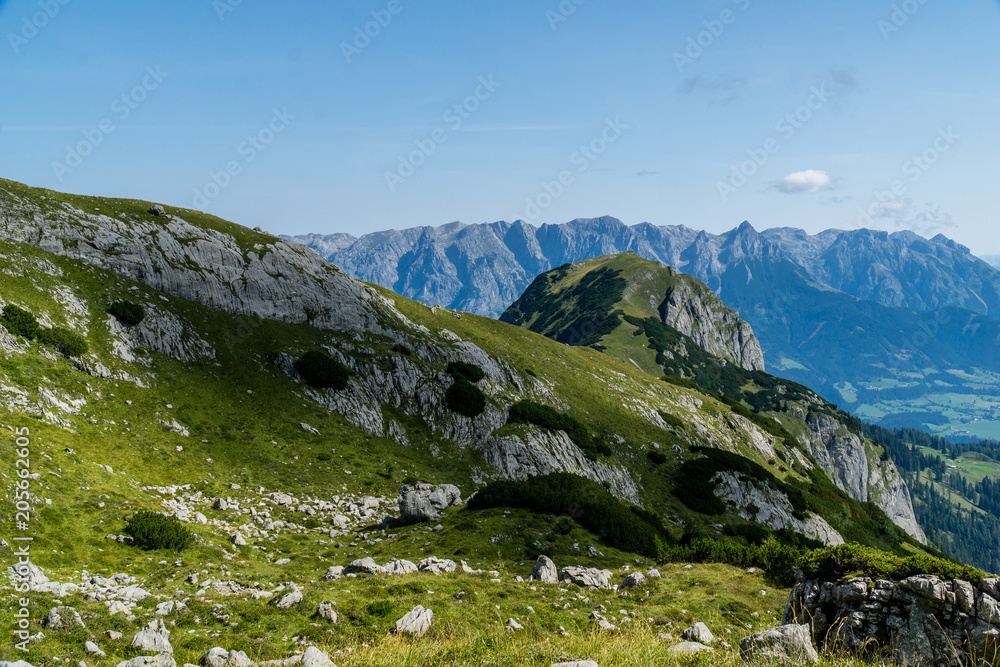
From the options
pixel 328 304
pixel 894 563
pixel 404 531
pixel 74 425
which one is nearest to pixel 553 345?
pixel 328 304

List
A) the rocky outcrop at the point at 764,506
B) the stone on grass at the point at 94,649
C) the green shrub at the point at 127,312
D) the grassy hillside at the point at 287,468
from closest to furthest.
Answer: the stone on grass at the point at 94,649, the grassy hillside at the point at 287,468, the green shrub at the point at 127,312, the rocky outcrop at the point at 764,506

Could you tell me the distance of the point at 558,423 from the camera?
6731cm

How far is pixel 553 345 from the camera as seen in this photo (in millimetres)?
98125

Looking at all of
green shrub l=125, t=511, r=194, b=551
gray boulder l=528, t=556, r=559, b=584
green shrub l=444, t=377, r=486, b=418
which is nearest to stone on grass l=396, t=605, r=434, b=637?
gray boulder l=528, t=556, r=559, b=584

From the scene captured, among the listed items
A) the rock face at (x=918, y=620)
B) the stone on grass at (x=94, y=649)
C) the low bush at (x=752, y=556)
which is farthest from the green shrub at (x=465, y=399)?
the rock face at (x=918, y=620)

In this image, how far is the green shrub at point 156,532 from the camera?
24562mm

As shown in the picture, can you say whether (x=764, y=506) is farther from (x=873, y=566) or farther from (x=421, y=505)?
(x=873, y=566)

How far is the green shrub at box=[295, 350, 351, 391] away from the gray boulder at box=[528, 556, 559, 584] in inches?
1459

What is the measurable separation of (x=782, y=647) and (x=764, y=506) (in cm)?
7242

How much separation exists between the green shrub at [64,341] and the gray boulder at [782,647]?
4900 cm

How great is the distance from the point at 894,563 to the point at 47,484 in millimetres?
34216

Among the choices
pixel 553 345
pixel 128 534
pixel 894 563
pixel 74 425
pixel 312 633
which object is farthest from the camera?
pixel 553 345

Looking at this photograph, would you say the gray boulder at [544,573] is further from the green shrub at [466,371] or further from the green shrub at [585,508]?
the green shrub at [466,371]

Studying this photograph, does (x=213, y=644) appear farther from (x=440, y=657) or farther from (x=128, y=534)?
(x=128, y=534)
